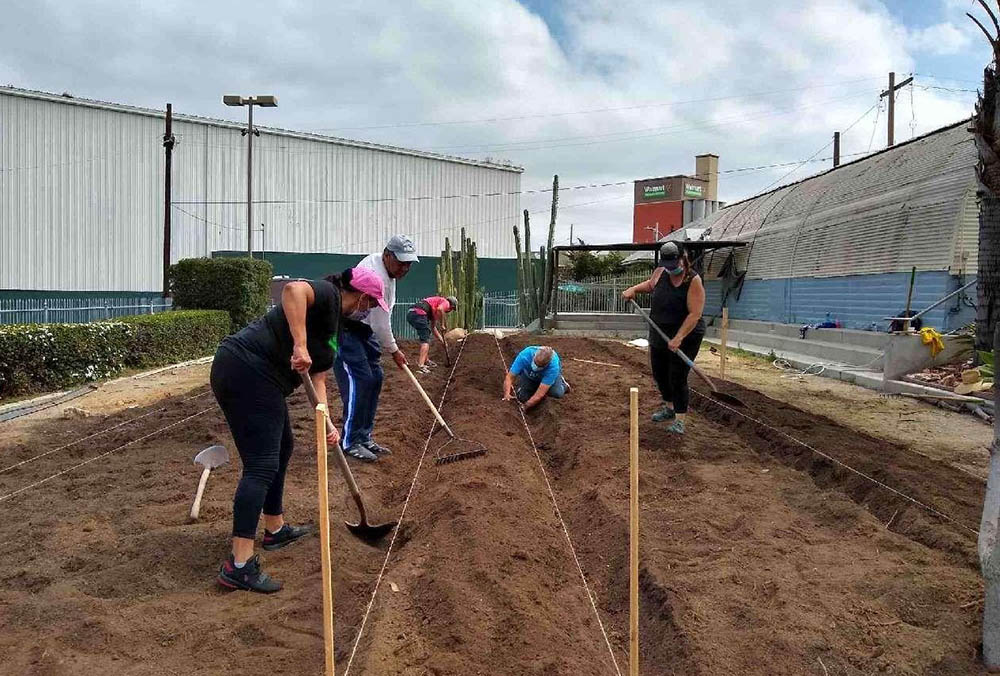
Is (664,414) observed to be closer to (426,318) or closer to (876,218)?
(426,318)

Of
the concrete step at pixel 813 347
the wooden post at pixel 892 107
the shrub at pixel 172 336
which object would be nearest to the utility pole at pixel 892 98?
the wooden post at pixel 892 107

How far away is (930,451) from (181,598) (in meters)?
6.27

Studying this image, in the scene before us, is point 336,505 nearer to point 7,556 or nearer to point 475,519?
point 475,519

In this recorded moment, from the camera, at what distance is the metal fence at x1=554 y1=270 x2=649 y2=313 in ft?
82.6

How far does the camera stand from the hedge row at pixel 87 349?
9.58 m

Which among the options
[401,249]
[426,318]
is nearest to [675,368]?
[401,249]

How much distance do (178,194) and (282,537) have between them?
90.2ft


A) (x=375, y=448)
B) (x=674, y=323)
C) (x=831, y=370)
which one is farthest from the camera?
(x=831, y=370)

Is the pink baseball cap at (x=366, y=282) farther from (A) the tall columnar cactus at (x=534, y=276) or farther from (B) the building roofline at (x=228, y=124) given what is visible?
(B) the building roofline at (x=228, y=124)

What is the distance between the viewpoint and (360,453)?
19.2 ft

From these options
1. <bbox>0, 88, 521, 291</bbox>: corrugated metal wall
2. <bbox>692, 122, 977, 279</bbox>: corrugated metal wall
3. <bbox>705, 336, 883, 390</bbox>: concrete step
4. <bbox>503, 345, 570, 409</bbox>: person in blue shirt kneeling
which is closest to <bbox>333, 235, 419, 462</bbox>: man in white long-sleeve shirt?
<bbox>503, 345, 570, 409</bbox>: person in blue shirt kneeling

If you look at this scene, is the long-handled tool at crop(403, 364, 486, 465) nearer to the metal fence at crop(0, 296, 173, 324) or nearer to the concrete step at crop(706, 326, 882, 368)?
the concrete step at crop(706, 326, 882, 368)

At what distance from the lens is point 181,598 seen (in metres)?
3.38

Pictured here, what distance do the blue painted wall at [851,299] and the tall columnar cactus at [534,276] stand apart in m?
5.45
